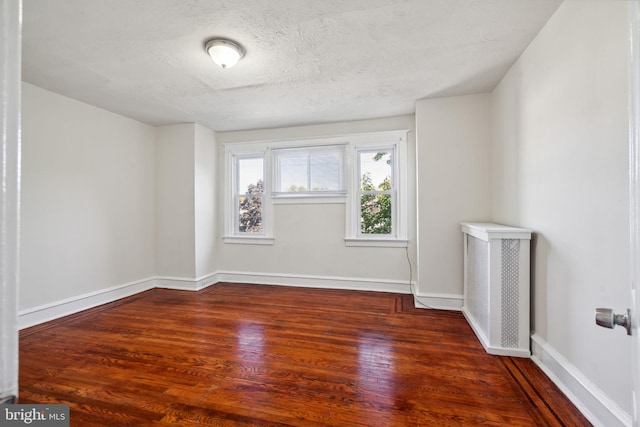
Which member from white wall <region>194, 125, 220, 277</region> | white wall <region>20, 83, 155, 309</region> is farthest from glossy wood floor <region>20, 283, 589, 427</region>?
white wall <region>194, 125, 220, 277</region>

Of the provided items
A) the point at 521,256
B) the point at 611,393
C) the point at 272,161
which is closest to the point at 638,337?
the point at 611,393

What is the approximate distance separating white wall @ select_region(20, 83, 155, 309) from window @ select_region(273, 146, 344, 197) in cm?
191

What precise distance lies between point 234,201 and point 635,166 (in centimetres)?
460

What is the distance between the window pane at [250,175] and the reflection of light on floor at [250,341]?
2.30m

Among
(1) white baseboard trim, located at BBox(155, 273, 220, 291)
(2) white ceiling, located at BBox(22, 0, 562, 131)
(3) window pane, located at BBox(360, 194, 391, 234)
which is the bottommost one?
(1) white baseboard trim, located at BBox(155, 273, 220, 291)

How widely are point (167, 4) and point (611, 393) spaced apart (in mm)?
3317

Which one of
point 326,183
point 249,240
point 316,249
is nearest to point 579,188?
point 326,183

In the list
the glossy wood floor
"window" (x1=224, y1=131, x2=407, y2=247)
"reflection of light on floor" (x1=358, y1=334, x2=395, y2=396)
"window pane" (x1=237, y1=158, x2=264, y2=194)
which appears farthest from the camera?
"window pane" (x1=237, y1=158, x2=264, y2=194)

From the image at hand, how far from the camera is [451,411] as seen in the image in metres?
1.66

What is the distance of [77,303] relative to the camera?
3.28 meters

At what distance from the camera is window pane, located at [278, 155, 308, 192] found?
14.3 feet

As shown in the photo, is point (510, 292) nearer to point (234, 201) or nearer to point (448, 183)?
point (448, 183)

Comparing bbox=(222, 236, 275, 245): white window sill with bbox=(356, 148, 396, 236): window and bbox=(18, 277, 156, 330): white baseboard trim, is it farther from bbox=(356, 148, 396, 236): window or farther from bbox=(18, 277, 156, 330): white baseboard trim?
bbox=(356, 148, 396, 236): window

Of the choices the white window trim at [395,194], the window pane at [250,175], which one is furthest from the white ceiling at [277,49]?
the window pane at [250,175]
